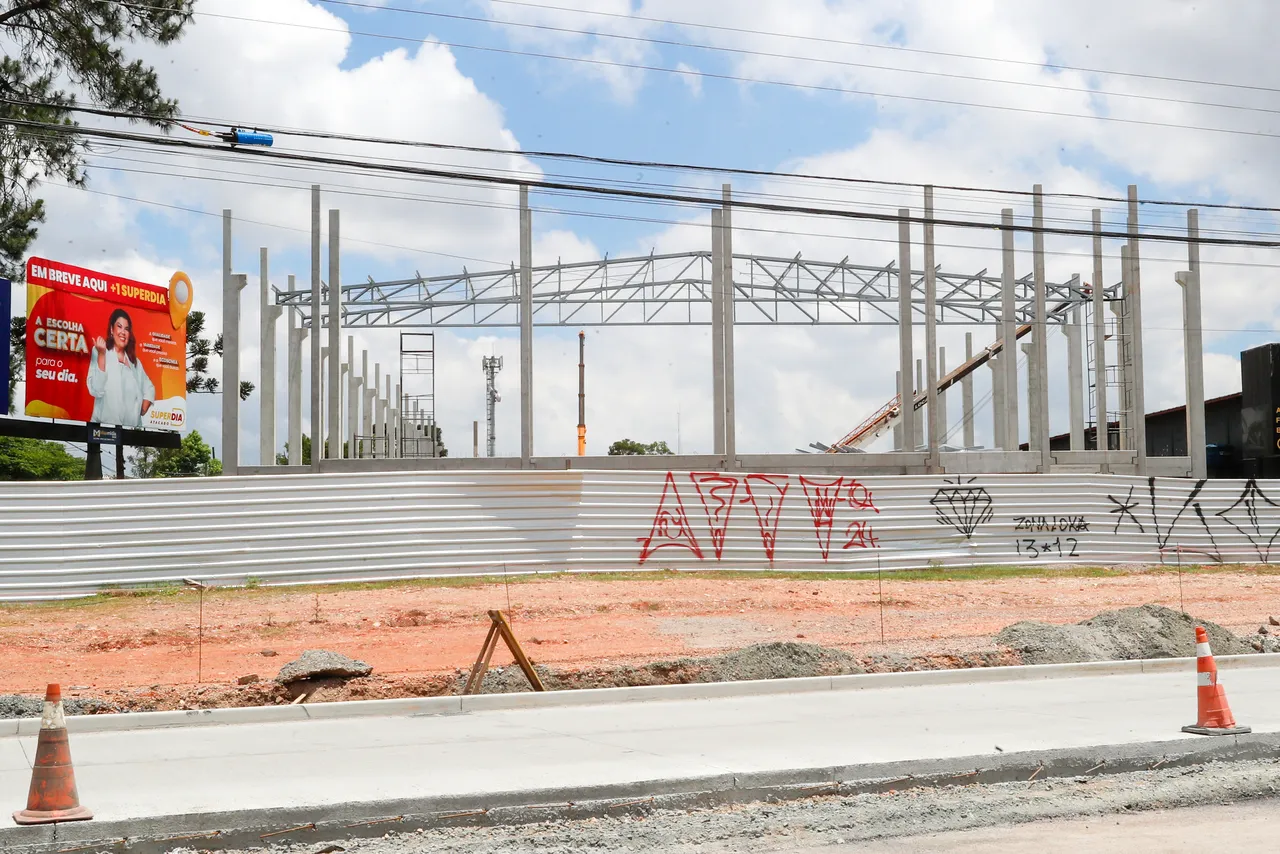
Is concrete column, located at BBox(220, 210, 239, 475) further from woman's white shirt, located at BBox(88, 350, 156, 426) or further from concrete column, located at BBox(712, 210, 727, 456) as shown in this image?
concrete column, located at BBox(712, 210, 727, 456)

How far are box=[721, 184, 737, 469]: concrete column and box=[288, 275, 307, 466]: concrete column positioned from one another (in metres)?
14.8

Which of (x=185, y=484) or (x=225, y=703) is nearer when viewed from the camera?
(x=225, y=703)

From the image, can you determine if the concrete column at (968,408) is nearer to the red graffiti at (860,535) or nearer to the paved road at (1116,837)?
the red graffiti at (860,535)

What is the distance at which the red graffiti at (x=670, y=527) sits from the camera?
26.5 metres

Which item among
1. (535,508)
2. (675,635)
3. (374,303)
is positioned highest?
(374,303)

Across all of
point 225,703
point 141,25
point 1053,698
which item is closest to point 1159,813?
point 1053,698

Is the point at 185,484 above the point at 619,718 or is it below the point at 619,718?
above

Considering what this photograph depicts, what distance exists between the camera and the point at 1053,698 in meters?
12.0

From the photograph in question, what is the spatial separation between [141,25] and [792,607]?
15685 mm

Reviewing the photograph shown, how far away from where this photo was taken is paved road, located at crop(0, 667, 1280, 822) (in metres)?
8.03

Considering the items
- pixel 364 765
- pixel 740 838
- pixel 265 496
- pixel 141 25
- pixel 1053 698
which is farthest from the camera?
pixel 265 496

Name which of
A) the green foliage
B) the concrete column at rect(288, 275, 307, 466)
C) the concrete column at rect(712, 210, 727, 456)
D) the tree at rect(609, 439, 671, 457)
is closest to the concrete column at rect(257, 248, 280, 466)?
the concrete column at rect(288, 275, 307, 466)

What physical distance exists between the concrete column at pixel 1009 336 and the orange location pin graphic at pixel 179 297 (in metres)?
21.2

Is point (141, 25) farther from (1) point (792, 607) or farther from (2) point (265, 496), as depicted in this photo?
(1) point (792, 607)
